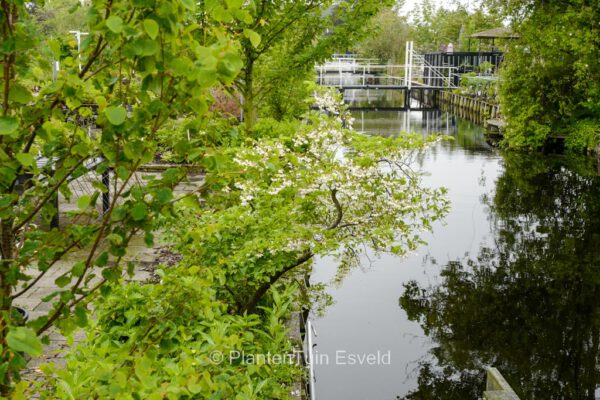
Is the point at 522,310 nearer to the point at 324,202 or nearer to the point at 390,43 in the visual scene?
the point at 324,202

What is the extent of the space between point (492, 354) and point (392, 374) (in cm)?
127

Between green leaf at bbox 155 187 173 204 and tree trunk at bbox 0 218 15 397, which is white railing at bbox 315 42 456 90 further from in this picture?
green leaf at bbox 155 187 173 204

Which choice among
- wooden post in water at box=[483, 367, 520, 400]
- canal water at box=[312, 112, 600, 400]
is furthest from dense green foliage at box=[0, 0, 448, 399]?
canal water at box=[312, 112, 600, 400]

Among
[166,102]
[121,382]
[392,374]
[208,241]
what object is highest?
[166,102]

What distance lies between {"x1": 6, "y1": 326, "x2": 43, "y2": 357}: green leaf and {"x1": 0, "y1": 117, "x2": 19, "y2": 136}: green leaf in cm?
49

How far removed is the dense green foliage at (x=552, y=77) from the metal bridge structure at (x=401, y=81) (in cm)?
1342

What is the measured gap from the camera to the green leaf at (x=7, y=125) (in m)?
1.63

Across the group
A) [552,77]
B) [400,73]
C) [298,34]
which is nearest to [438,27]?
[400,73]

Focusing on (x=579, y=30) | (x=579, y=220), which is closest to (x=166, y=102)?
(x=579, y=220)

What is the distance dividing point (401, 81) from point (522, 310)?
4169 cm

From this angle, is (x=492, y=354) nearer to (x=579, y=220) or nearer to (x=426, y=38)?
(x=579, y=220)

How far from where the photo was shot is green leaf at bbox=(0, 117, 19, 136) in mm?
1631

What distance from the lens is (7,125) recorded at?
1.64 m

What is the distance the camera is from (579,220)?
1391cm
